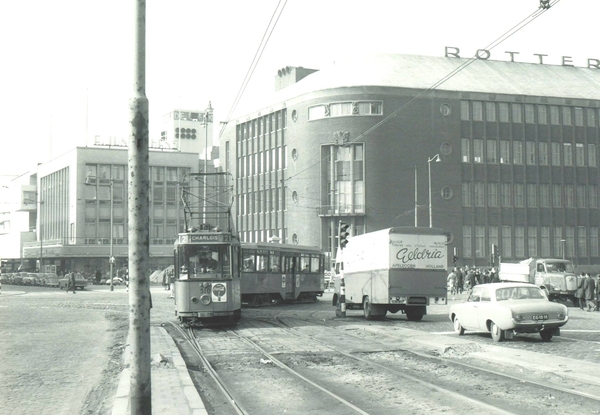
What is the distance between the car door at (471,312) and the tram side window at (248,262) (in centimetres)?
1695

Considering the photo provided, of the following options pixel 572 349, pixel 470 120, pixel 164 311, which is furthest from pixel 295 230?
pixel 572 349

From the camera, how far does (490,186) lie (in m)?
81.5

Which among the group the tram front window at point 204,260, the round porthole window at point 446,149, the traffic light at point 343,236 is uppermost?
the round porthole window at point 446,149

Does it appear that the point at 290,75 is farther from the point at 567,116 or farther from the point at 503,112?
the point at 567,116

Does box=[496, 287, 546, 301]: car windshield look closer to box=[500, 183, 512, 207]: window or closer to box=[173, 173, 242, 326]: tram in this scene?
box=[173, 173, 242, 326]: tram

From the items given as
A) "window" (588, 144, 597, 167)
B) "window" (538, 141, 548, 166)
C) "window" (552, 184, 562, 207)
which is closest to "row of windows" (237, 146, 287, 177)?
"window" (538, 141, 548, 166)

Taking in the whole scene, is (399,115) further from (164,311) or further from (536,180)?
(164,311)

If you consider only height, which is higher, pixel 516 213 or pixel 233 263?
pixel 516 213

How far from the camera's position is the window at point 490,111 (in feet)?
265

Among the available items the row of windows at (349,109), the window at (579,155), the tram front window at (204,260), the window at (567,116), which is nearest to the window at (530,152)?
the window at (567,116)

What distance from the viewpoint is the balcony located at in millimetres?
77000

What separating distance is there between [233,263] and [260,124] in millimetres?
66921

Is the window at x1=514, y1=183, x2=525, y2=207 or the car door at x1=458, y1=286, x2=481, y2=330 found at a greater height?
the window at x1=514, y1=183, x2=525, y2=207

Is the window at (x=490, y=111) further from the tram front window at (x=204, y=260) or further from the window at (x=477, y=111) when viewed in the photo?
the tram front window at (x=204, y=260)
